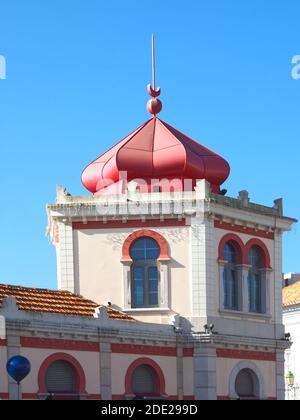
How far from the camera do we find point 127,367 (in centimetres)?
2683

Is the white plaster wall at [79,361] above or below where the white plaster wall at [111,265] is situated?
below

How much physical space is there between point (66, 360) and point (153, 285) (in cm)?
563

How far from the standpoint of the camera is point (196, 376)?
2881 cm

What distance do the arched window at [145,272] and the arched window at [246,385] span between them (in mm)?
4048

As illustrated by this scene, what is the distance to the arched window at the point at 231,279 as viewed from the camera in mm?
→ 30516

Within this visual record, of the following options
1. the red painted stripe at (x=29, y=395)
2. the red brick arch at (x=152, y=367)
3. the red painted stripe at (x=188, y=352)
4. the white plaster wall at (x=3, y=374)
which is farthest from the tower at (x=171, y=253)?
the white plaster wall at (x=3, y=374)

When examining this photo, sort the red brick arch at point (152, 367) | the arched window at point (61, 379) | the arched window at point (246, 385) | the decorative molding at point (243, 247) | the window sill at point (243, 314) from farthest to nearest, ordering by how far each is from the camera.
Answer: the arched window at point (246, 385), the decorative molding at point (243, 247), the window sill at point (243, 314), the red brick arch at point (152, 367), the arched window at point (61, 379)

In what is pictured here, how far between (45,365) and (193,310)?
21.7ft

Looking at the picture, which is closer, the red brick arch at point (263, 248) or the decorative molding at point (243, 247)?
the decorative molding at point (243, 247)

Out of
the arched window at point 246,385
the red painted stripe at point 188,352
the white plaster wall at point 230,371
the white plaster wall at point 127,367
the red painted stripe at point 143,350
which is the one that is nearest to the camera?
the white plaster wall at point 127,367

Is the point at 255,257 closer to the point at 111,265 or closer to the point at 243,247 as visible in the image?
the point at 243,247

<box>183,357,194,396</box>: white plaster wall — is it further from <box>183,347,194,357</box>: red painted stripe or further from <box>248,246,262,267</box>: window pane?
<box>248,246,262,267</box>: window pane

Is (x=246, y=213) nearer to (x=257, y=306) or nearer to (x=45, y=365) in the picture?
(x=257, y=306)

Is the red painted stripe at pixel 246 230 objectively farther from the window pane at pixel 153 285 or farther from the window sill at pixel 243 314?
the window sill at pixel 243 314
